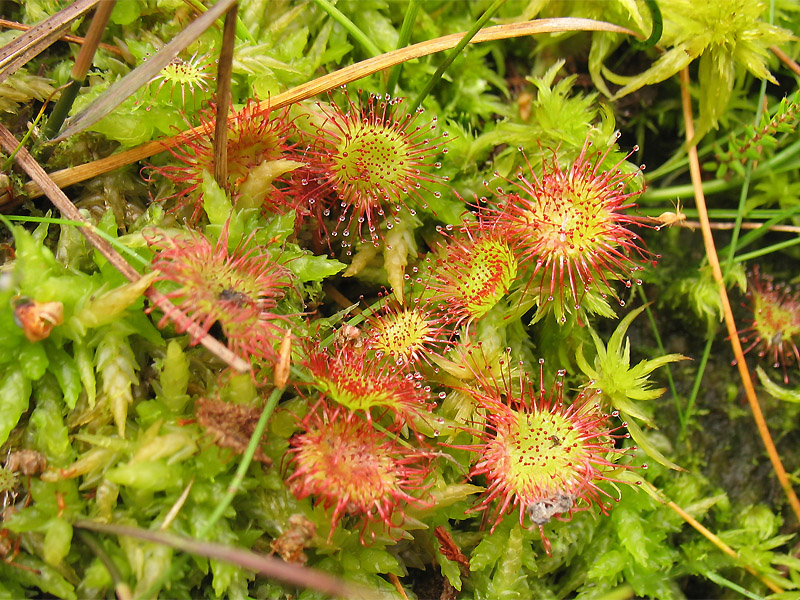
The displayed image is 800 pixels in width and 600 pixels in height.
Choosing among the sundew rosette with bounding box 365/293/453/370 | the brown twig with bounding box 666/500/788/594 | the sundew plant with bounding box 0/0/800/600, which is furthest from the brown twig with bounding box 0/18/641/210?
the brown twig with bounding box 666/500/788/594

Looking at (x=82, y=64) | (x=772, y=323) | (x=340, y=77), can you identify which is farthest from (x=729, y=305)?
(x=82, y=64)

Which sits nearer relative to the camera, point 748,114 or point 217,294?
point 217,294

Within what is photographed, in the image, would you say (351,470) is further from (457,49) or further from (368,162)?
(457,49)

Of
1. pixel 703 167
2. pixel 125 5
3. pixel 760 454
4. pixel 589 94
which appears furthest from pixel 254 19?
pixel 760 454

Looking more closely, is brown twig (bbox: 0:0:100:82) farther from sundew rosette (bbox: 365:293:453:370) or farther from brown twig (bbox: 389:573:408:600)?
brown twig (bbox: 389:573:408:600)

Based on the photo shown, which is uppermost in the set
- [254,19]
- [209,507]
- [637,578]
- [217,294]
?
[254,19]

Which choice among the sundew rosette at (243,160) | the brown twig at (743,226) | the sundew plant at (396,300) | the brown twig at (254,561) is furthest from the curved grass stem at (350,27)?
the brown twig at (254,561)

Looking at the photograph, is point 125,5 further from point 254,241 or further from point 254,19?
point 254,241
